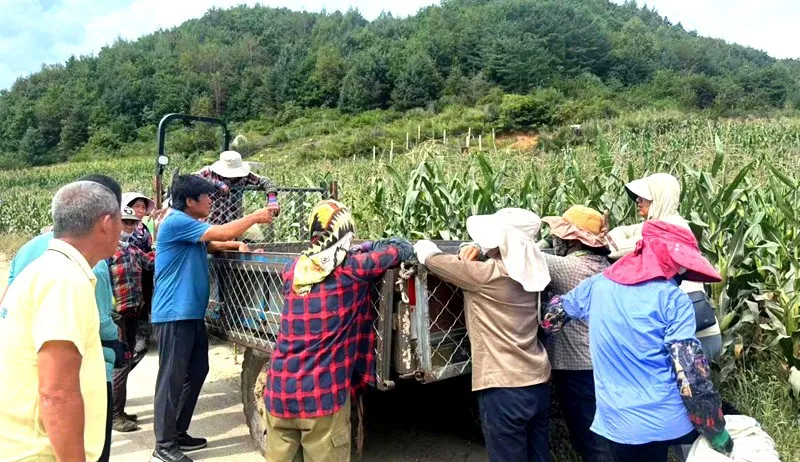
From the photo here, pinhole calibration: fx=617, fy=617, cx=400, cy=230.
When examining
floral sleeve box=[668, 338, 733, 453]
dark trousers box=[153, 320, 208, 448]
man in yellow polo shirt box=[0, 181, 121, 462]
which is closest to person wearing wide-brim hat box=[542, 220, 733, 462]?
floral sleeve box=[668, 338, 733, 453]

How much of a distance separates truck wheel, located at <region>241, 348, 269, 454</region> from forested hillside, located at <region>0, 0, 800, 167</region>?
36607mm

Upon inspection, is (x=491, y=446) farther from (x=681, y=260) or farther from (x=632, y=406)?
(x=681, y=260)

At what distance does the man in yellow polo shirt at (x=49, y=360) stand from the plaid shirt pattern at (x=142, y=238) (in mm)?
3018

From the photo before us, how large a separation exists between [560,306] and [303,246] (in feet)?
9.43

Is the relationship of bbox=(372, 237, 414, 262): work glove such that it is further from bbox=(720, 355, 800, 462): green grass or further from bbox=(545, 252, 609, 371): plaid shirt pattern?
bbox=(720, 355, 800, 462): green grass

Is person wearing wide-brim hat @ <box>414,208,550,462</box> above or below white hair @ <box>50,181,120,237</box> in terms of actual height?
below

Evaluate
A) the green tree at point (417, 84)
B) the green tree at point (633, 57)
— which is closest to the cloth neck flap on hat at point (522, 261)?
the green tree at point (417, 84)

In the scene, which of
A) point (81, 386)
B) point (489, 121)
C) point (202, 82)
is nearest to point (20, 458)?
point (81, 386)

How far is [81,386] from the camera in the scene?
1.98 meters

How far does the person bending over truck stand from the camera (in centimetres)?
292

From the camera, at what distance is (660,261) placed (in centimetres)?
256

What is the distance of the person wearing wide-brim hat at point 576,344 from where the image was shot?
3193 millimetres

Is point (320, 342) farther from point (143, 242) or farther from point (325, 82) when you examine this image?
point (325, 82)

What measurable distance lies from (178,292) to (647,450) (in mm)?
2927
